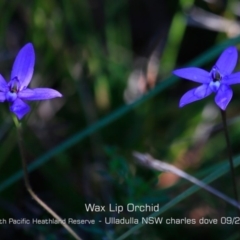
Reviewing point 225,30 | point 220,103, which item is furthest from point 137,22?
point 220,103

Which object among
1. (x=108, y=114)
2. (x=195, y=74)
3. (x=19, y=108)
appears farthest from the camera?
(x=108, y=114)

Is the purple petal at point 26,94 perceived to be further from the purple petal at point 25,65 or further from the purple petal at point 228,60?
the purple petal at point 228,60

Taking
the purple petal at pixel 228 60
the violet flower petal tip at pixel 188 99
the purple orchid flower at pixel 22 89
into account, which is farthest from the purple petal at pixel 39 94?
the purple petal at pixel 228 60

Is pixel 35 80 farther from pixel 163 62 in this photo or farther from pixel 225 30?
pixel 225 30

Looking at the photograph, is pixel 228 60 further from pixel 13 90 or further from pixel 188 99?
pixel 13 90

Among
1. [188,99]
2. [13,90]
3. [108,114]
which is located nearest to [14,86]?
[13,90]
